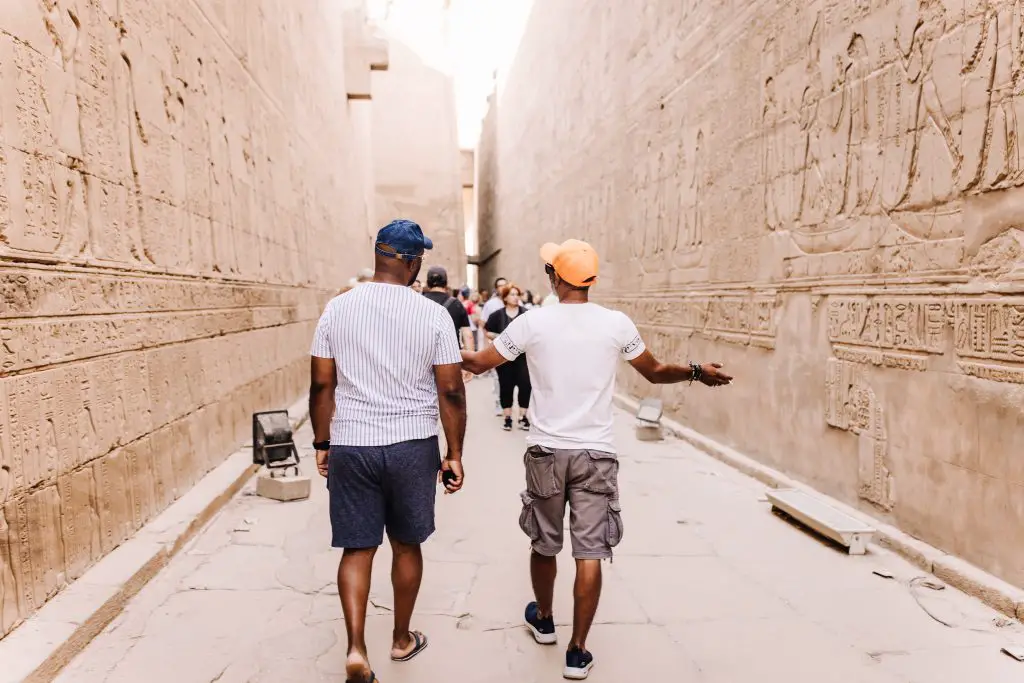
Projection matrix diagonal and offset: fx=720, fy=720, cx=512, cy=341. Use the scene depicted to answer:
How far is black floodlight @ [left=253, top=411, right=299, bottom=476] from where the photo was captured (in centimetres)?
576

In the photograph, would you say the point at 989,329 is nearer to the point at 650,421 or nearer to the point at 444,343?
the point at 444,343

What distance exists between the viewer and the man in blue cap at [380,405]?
265cm

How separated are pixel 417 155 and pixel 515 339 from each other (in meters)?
29.3

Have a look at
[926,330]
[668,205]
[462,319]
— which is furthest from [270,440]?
[668,205]

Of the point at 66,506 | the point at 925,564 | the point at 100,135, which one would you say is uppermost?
the point at 100,135

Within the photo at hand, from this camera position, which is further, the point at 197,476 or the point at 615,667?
the point at 197,476

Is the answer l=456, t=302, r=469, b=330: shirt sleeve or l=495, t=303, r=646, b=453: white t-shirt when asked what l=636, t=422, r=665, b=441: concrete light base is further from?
l=495, t=303, r=646, b=453: white t-shirt

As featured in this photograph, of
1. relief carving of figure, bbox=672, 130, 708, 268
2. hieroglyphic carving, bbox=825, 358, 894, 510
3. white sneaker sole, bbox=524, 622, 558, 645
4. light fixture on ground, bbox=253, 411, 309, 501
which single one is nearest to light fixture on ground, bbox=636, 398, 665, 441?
relief carving of figure, bbox=672, 130, 708, 268

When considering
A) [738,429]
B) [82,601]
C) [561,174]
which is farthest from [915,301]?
[561,174]

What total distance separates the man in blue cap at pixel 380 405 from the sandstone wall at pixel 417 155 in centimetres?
2774

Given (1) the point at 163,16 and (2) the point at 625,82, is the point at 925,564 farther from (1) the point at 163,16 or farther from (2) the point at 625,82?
(2) the point at 625,82

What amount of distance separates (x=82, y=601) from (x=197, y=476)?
220 centimetres

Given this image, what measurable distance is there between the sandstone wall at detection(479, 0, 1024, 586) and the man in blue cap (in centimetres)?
283

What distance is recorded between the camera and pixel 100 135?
397 cm
